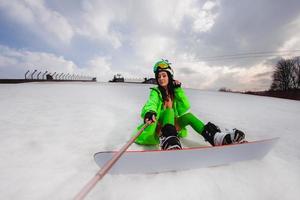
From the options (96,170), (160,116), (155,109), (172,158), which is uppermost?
(155,109)

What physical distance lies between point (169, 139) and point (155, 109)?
0.51 metres

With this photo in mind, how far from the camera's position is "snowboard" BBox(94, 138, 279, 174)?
178 centimetres

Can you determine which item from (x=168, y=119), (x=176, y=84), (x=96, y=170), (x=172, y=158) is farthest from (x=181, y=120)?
(x=96, y=170)

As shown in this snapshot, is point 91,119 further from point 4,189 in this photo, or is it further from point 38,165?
point 4,189

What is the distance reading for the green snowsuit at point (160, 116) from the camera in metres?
2.46

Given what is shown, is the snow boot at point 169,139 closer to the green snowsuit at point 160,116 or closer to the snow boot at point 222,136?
the green snowsuit at point 160,116

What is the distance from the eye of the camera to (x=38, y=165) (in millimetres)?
2023

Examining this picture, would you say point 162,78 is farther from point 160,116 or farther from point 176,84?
point 160,116

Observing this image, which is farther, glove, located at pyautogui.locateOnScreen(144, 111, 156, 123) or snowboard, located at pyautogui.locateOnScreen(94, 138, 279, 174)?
glove, located at pyautogui.locateOnScreen(144, 111, 156, 123)

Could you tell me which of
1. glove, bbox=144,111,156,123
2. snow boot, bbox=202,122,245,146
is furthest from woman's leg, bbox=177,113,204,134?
glove, bbox=144,111,156,123

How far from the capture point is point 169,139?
212 cm

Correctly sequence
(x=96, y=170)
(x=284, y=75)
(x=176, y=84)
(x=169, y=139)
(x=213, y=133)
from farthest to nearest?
(x=284, y=75)
(x=176, y=84)
(x=213, y=133)
(x=169, y=139)
(x=96, y=170)

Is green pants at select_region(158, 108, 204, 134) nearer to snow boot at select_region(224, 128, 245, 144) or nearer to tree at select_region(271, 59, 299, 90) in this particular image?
snow boot at select_region(224, 128, 245, 144)

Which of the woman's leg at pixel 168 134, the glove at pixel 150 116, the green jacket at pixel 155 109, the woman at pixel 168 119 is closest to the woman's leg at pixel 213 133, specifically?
the woman at pixel 168 119
